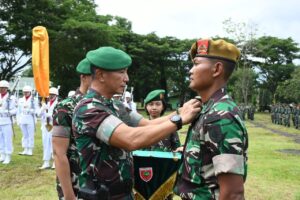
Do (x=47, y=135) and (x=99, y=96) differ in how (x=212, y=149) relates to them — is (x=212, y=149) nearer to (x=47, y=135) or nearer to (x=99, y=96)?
(x=99, y=96)

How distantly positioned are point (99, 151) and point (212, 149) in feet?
2.41

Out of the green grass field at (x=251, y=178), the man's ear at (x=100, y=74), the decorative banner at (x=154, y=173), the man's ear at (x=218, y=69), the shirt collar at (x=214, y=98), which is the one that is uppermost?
the man's ear at (x=218, y=69)

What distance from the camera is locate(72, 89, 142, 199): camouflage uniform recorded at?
8.17ft

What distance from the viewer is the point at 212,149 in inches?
85.1

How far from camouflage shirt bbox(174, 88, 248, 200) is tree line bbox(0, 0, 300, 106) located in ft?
77.1

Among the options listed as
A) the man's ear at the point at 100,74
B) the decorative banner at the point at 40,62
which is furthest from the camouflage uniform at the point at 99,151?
the decorative banner at the point at 40,62

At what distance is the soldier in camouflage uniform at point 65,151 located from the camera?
3.05m

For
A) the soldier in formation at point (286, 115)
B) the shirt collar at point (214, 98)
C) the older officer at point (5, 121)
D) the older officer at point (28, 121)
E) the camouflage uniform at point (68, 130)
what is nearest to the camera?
the shirt collar at point (214, 98)

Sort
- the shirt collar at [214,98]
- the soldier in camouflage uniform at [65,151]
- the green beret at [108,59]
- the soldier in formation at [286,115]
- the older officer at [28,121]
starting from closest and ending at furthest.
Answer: the shirt collar at [214,98]
the green beret at [108,59]
the soldier in camouflage uniform at [65,151]
the older officer at [28,121]
the soldier in formation at [286,115]

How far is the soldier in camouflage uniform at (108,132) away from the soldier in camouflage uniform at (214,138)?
0.13 metres

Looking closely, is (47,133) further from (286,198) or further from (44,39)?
(286,198)

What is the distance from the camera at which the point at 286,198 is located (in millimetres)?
7332

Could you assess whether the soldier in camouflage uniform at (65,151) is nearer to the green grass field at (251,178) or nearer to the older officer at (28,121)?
the green grass field at (251,178)

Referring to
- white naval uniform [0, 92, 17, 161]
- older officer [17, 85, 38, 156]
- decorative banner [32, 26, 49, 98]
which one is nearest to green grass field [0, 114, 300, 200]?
older officer [17, 85, 38, 156]
